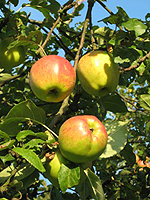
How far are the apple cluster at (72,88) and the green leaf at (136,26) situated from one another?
9.0 inches

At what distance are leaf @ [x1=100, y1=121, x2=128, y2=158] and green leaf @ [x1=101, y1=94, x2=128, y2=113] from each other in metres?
0.31

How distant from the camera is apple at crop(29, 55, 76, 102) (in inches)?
56.3

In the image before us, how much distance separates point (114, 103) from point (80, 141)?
2.59 feet

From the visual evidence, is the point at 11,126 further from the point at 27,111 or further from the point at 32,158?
the point at 32,158

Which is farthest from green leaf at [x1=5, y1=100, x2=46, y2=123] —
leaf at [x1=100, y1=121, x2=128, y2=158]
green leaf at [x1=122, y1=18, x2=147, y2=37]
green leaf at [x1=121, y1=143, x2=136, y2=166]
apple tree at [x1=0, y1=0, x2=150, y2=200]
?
green leaf at [x1=121, y1=143, x2=136, y2=166]

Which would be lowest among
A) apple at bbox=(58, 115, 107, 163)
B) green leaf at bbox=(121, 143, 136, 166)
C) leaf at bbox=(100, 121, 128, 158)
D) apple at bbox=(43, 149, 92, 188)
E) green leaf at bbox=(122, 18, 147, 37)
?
green leaf at bbox=(121, 143, 136, 166)

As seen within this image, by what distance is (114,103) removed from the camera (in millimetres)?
1971

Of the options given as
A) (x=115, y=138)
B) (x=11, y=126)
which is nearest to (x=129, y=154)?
(x=115, y=138)

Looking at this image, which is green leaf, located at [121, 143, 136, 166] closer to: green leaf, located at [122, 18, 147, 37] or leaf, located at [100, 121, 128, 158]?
leaf, located at [100, 121, 128, 158]

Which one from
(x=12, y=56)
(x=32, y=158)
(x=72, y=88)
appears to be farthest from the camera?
(x=12, y=56)

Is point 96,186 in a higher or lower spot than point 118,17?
lower

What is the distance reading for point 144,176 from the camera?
8.34 feet

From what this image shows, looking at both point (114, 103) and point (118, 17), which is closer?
point (118, 17)

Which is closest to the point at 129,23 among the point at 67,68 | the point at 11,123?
the point at 67,68
